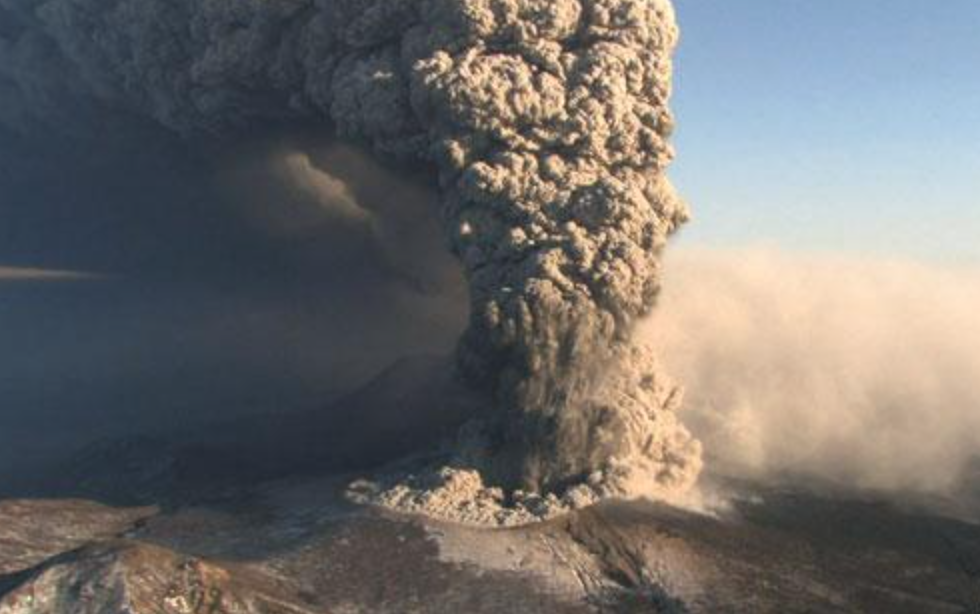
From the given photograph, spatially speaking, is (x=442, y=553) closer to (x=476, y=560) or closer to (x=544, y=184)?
(x=476, y=560)

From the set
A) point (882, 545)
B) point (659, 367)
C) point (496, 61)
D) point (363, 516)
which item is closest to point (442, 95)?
point (496, 61)

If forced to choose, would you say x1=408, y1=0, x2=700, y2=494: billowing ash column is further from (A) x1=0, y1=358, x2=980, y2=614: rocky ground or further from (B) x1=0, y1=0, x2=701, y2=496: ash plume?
(A) x1=0, y1=358, x2=980, y2=614: rocky ground

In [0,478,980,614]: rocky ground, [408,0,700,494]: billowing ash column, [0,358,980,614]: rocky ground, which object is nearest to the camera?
[0,478,980,614]: rocky ground

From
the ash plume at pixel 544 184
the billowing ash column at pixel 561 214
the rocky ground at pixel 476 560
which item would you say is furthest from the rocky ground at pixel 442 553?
the ash plume at pixel 544 184

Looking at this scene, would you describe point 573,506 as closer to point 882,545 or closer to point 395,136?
point 882,545

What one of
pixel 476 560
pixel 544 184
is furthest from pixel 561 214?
pixel 476 560

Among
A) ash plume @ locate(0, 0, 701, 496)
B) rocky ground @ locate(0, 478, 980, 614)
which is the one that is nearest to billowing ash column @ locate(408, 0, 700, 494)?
ash plume @ locate(0, 0, 701, 496)

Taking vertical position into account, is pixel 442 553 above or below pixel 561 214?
below

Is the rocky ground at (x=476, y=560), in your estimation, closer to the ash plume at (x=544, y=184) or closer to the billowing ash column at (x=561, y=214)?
the billowing ash column at (x=561, y=214)
